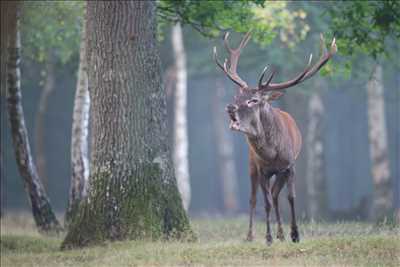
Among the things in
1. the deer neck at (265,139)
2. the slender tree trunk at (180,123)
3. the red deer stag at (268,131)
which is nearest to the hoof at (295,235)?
the red deer stag at (268,131)

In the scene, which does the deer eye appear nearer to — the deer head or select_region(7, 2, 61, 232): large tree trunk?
the deer head

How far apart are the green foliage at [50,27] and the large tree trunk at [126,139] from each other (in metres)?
4.98

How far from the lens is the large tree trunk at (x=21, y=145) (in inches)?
638

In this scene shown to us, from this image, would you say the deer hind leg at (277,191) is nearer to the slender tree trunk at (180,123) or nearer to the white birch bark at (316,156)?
the slender tree trunk at (180,123)

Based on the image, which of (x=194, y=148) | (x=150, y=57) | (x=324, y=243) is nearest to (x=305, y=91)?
(x=150, y=57)

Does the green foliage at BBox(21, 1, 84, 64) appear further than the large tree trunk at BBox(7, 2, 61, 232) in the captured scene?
Yes

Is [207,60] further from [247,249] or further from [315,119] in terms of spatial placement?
[247,249]

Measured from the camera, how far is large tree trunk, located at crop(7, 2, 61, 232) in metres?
16.2

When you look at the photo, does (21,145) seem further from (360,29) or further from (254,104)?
(360,29)

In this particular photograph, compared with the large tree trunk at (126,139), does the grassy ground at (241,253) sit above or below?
below

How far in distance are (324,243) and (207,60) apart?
64.7 feet

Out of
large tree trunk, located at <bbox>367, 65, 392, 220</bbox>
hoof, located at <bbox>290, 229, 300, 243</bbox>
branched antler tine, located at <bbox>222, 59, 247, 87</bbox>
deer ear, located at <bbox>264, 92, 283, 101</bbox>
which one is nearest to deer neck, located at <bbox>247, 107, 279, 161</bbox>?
deer ear, located at <bbox>264, 92, 283, 101</bbox>

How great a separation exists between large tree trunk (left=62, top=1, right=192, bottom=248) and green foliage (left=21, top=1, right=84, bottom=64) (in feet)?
16.4

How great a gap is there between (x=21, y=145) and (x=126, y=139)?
12.9 feet
